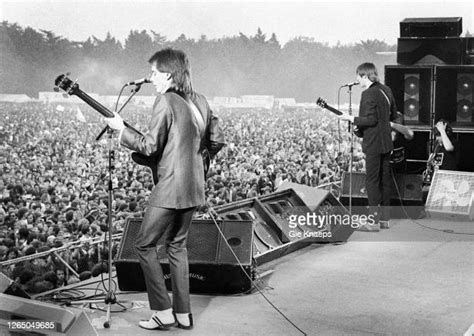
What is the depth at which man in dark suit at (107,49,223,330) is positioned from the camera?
416 centimetres

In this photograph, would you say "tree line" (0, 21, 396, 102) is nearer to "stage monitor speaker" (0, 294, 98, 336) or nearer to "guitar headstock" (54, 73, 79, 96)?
"guitar headstock" (54, 73, 79, 96)

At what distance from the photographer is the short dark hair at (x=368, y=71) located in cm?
720

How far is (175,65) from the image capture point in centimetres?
420

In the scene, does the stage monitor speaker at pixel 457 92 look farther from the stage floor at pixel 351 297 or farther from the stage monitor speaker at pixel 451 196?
the stage floor at pixel 351 297

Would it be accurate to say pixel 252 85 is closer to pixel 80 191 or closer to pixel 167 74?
pixel 80 191

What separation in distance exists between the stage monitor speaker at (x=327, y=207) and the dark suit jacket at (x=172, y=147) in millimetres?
2723

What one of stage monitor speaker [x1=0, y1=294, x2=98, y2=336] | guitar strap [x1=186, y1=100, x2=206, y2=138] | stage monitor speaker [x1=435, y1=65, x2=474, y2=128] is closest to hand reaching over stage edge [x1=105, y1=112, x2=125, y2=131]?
guitar strap [x1=186, y1=100, x2=206, y2=138]

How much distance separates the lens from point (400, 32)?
350 inches

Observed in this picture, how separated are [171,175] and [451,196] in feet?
15.8

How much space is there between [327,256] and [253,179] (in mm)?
1864

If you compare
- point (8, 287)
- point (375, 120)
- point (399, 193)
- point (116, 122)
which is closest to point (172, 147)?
point (116, 122)

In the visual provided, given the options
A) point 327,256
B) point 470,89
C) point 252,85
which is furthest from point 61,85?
point 470,89

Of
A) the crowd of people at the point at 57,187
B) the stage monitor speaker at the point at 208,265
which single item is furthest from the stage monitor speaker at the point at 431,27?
the stage monitor speaker at the point at 208,265

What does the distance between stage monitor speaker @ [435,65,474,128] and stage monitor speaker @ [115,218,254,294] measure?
4186mm
